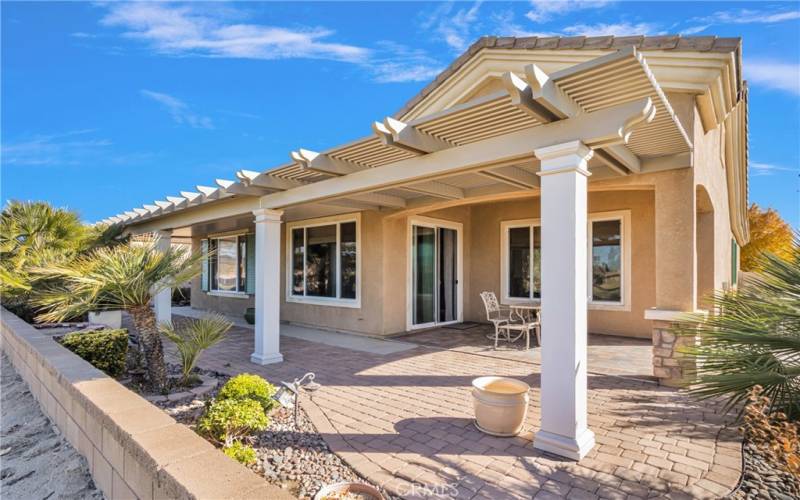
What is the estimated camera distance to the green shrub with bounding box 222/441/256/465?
3219mm

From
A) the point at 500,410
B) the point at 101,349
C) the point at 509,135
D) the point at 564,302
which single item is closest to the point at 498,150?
the point at 509,135

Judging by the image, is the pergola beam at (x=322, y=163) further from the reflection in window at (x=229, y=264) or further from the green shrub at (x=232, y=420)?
the reflection in window at (x=229, y=264)

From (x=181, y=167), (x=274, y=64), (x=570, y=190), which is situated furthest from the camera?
(x=181, y=167)

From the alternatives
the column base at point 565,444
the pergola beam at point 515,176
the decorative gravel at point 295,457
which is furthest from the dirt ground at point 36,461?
the pergola beam at point 515,176

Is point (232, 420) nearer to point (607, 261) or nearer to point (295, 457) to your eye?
point (295, 457)

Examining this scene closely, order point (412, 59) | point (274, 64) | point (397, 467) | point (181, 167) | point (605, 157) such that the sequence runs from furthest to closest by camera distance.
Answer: point (181, 167) < point (274, 64) < point (412, 59) < point (605, 157) < point (397, 467)

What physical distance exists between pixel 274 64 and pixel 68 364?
36.7 feet

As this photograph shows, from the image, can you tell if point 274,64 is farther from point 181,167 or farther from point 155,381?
point 181,167

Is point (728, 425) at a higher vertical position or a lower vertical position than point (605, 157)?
lower

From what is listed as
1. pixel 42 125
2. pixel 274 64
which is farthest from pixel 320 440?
A: pixel 42 125

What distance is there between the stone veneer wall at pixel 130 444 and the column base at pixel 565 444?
249 centimetres

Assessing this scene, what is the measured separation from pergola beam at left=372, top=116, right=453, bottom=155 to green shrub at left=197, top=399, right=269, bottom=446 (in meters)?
2.82

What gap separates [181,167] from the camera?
2512cm

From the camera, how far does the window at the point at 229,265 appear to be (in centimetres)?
1259
